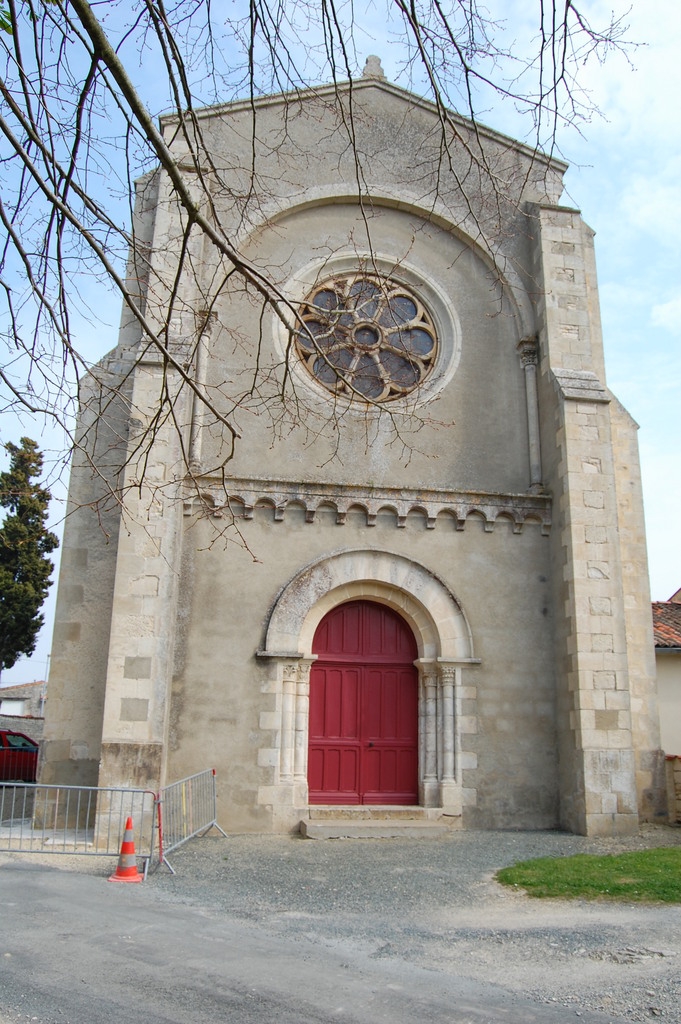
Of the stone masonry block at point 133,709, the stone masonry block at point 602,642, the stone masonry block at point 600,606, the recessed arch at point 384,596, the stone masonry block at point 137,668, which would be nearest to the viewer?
the stone masonry block at point 133,709

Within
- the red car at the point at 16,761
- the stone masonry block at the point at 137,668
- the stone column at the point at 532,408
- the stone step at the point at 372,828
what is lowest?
the stone step at the point at 372,828

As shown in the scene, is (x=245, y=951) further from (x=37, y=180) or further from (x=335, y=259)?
(x=335, y=259)

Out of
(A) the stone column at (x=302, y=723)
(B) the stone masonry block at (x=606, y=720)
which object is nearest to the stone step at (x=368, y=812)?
(A) the stone column at (x=302, y=723)

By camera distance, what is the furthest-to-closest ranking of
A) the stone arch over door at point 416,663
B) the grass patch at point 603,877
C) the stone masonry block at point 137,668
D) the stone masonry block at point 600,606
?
the stone masonry block at point 600,606 → the stone arch over door at point 416,663 → the stone masonry block at point 137,668 → the grass patch at point 603,877

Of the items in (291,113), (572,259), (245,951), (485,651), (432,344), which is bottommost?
(245,951)

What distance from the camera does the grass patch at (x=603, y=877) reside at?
732 cm

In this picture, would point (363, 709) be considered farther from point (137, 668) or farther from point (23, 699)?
point (23, 699)

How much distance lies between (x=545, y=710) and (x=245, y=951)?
22.6 feet

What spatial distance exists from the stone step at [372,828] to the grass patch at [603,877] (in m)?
1.88

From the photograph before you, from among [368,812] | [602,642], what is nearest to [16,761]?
[368,812]

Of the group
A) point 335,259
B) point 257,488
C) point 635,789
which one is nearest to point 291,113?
point 335,259

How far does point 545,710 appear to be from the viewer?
1148 cm

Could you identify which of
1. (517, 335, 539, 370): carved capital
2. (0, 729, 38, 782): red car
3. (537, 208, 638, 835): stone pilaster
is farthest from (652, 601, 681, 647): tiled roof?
(0, 729, 38, 782): red car

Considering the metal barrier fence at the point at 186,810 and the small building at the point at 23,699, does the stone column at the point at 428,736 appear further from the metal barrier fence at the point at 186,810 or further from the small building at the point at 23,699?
the small building at the point at 23,699
